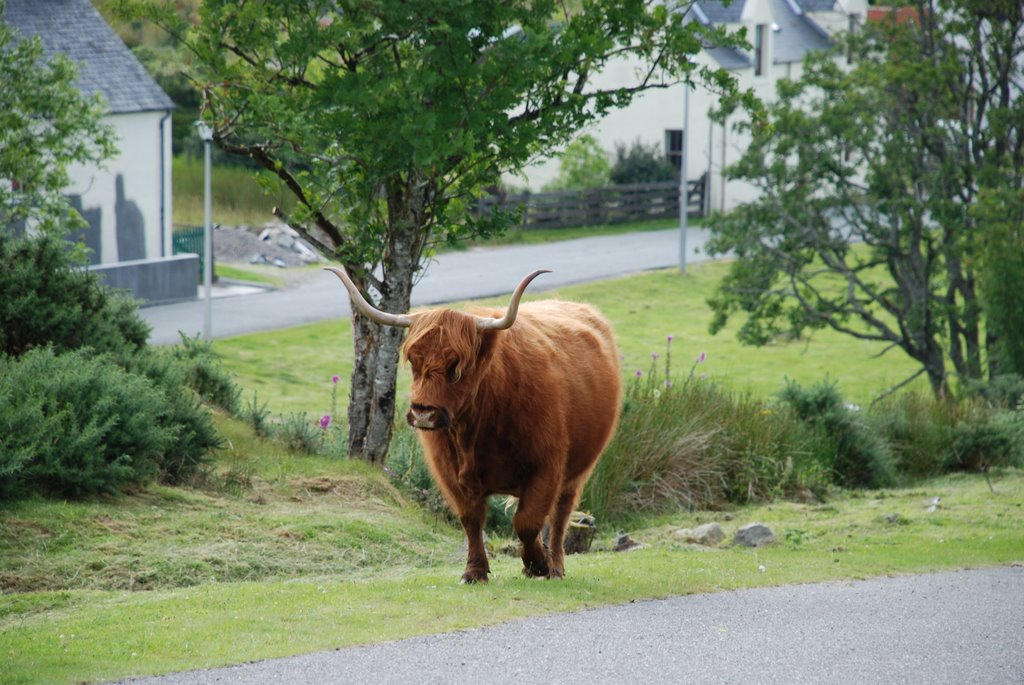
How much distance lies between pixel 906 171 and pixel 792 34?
33.8 m

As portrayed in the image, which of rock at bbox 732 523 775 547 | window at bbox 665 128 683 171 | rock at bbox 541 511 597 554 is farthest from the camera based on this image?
window at bbox 665 128 683 171

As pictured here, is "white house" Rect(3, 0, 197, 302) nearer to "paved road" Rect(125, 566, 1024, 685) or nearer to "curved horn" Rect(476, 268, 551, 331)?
"curved horn" Rect(476, 268, 551, 331)

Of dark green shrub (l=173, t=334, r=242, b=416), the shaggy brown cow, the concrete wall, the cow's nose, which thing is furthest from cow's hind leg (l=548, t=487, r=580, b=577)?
the concrete wall

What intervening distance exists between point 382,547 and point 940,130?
16069 mm

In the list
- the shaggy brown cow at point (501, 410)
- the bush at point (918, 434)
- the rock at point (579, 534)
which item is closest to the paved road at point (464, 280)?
the bush at point (918, 434)

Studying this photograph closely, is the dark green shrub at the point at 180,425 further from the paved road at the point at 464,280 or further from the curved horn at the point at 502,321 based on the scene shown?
the paved road at the point at 464,280

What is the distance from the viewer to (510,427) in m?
8.19

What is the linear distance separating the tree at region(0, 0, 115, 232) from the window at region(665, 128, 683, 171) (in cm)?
3942

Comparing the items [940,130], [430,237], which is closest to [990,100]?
[940,130]

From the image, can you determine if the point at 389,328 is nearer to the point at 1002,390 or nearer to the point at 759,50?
the point at 1002,390

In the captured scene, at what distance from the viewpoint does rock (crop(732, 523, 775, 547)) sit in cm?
1145

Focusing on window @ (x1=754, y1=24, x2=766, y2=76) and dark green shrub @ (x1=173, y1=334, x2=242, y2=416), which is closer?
dark green shrub @ (x1=173, y1=334, x2=242, y2=416)

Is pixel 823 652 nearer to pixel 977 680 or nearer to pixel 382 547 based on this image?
pixel 977 680

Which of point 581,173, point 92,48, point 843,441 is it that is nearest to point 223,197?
point 92,48
